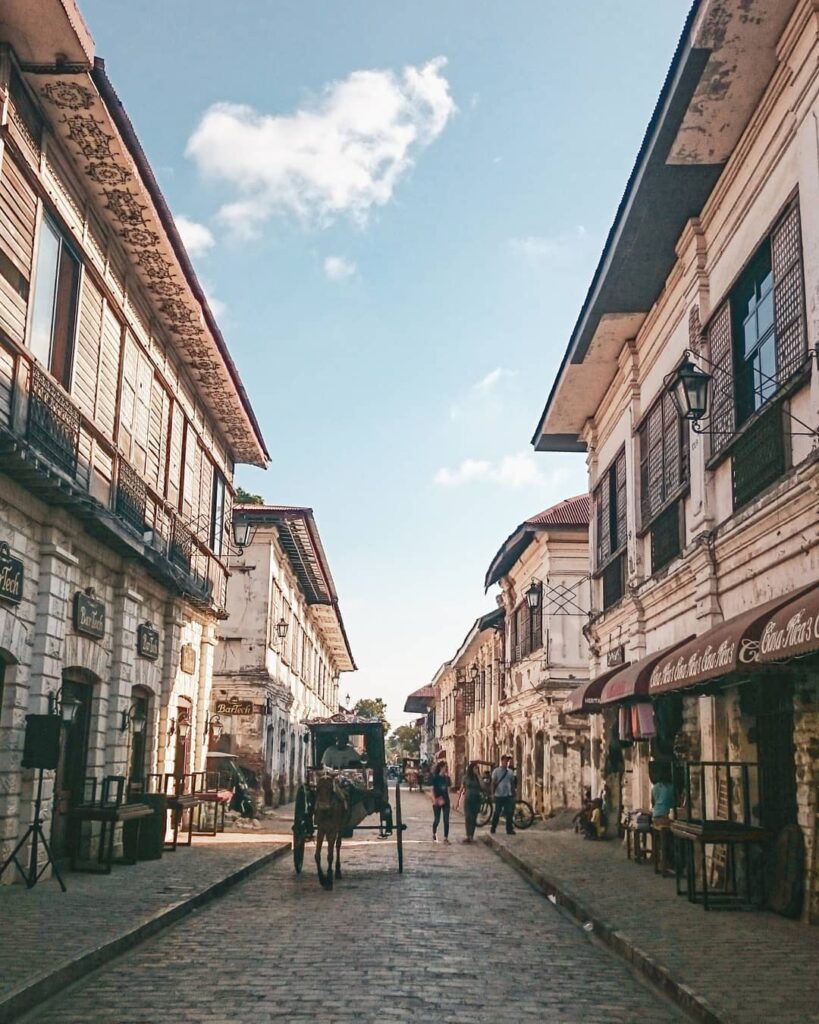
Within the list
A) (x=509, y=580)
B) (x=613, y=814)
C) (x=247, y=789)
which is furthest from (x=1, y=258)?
(x=509, y=580)

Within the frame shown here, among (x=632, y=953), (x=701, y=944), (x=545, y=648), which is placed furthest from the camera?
(x=545, y=648)

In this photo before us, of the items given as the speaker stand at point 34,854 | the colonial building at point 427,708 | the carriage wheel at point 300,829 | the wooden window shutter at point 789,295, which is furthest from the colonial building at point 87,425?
the colonial building at point 427,708

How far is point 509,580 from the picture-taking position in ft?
117

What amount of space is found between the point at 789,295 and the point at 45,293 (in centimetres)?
788

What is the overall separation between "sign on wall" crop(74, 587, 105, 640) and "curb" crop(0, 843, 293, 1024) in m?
3.46

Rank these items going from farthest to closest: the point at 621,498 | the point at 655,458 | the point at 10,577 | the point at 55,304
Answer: the point at 621,498 < the point at 655,458 < the point at 55,304 < the point at 10,577

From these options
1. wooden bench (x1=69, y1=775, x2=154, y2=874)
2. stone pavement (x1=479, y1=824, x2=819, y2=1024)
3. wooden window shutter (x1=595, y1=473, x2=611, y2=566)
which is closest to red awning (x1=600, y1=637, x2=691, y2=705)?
stone pavement (x1=479, y1=824, x2=819, y2=1024)

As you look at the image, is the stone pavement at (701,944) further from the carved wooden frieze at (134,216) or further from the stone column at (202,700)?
the carved wooden frieze at (134,216)

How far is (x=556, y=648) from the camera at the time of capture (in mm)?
29188

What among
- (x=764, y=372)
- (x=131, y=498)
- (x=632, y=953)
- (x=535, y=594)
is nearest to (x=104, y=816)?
(x=131, y=498)

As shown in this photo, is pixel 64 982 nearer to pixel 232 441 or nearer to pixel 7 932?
pixel 7 932

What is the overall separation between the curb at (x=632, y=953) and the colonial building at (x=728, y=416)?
68.4 inches

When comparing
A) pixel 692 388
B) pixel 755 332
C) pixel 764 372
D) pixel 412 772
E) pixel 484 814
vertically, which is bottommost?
pixel 484 814

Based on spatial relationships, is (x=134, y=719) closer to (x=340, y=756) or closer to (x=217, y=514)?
(x=340, y=756)
